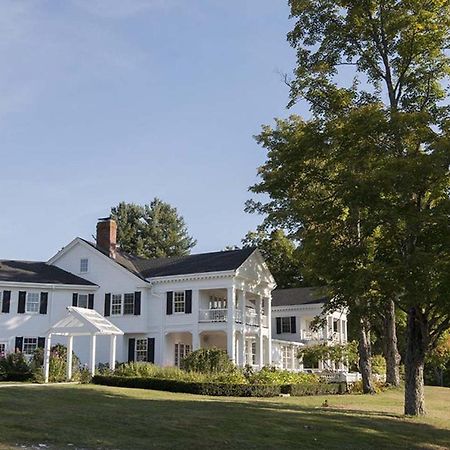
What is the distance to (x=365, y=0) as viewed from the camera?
20.9m

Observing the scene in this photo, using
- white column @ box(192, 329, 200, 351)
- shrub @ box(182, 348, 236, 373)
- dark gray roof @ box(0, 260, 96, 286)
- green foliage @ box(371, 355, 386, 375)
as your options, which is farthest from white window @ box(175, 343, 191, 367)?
green foliage @ box(371, 355, 386, 375)

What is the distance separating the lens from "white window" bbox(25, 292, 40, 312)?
128ft

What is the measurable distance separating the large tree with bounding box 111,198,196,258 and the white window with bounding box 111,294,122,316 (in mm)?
35361

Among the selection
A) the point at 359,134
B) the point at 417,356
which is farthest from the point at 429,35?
the point at 417,356

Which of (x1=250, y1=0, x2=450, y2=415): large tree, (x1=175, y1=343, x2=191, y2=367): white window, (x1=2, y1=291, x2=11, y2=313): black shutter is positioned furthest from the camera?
(x1=175, y1=343, x2=191, y2=367): white window

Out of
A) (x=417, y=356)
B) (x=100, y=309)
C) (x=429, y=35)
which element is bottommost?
(x=417, y=356)

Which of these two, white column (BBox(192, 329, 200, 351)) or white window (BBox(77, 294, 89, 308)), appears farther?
white window (BBox(77, 294, 89, 308))

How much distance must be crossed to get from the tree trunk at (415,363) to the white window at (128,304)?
23.0 meters

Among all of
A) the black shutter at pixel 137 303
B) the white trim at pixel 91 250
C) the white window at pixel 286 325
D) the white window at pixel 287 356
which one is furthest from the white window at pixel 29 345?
the white window at pixel 286 325

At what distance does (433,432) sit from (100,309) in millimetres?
27977

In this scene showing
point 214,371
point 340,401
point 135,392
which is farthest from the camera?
point 214,371

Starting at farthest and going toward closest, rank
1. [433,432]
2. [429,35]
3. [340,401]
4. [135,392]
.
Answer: [340,401], [135,392], [429,35], [433,432]

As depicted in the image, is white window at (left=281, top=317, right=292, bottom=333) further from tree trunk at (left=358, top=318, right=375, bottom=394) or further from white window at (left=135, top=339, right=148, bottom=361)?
tree trunk at (left=358, top=318, right=375, bottom=394)

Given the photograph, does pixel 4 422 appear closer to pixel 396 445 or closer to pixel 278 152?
pixel 396 445
